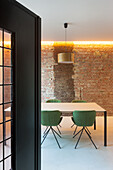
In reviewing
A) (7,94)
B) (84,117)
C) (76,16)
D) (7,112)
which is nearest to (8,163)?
(7,112)

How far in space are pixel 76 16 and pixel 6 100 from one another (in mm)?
3321

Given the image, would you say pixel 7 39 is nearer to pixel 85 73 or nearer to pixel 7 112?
pixel 7 112

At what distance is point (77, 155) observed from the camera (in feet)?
10.6

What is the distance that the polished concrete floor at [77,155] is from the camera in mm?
2803

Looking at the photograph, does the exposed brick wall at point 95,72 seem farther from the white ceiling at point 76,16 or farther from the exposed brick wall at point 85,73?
the white ceiling at point 76,16

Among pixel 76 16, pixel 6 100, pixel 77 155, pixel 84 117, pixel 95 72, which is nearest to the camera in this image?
pixel 6 100

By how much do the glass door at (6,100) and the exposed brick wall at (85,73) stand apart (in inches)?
218

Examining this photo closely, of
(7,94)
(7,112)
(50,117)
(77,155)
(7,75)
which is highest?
(7,75)

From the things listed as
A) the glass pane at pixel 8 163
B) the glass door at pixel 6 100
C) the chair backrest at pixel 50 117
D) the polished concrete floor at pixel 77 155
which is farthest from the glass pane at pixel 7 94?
the chair backrest at pixel 50 117

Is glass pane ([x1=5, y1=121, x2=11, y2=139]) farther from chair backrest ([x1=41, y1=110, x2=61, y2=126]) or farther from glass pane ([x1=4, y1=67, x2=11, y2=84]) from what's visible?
chair backrest ([x1=41, y1=110, x2=61, y2=126])

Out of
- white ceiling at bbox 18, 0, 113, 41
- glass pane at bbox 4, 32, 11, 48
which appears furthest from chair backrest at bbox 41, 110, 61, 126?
glass pane at bbox 4, 32, 11, 48

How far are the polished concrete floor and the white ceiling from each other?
293 cm

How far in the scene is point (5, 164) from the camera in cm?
99

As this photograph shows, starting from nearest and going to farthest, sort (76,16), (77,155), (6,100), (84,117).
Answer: (6,100)
(77,155)
(84,117)
(76,16)
